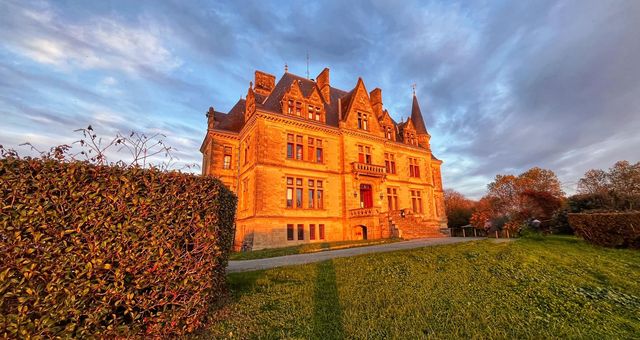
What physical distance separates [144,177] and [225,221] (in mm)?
1848

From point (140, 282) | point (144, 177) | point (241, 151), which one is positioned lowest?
point (140, 282)

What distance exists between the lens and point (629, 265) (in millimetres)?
7617

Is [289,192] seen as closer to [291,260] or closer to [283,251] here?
[283,251]

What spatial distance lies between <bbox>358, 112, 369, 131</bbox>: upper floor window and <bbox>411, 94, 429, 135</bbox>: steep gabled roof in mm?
10053

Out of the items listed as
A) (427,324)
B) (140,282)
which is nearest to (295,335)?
(427,324)

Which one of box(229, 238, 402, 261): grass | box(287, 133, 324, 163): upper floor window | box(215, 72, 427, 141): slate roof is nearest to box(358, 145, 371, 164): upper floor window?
box(215, 72, 427, 141): slate roof

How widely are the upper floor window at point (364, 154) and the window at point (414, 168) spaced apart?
24.8ft

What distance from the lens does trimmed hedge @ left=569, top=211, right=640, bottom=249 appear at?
10.2 meters

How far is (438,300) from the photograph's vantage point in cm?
480

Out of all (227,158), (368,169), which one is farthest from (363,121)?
(227,158)

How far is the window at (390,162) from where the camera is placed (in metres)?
28.3

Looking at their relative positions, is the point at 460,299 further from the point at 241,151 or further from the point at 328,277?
the point at 241,151

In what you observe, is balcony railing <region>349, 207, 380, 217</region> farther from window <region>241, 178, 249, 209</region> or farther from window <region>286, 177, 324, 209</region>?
window <region>241, 178, 249, 209</region>

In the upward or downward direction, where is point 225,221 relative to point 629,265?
upward
